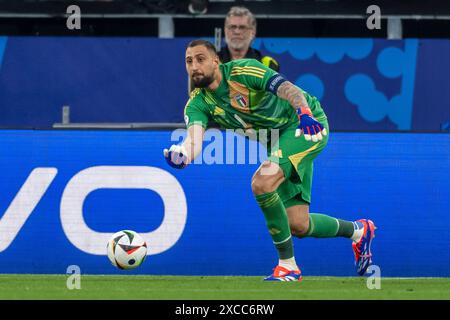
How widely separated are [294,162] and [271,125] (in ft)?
1.30

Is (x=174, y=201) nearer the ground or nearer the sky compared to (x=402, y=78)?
nearer the ground

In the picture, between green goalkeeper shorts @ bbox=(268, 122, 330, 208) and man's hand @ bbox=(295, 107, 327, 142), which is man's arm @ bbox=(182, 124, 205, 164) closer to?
green goalkeeper shorts @ bbox=(268, 122, 330, 208)

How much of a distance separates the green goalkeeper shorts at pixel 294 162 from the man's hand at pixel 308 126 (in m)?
0.61

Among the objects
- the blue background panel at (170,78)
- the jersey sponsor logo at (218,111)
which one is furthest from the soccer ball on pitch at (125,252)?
the blue background panel at (170,78)

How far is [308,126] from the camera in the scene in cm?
995

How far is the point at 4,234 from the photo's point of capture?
12.1 metres

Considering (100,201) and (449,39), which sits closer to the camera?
(100,201)

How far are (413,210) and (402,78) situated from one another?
358 cm

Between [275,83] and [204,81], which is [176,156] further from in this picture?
[275,83]

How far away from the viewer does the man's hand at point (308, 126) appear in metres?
9.91

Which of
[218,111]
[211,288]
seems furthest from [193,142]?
[211,288]
